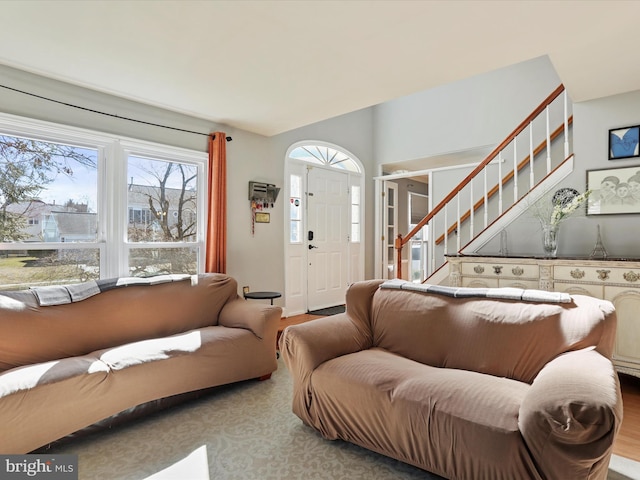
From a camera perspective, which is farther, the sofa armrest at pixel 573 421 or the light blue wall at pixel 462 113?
the light blue wall at pixel 462 113

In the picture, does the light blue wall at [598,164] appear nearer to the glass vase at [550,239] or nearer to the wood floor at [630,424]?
Answer: the glass vase at [550,239]

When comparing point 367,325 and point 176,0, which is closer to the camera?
point 176,0

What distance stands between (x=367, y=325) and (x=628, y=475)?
1450 millimetres

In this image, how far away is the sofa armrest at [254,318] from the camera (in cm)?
286

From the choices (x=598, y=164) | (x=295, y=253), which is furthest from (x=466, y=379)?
(x=295, y=253)

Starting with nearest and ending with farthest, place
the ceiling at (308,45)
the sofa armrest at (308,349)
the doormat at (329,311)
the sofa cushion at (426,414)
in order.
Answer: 1. the sofa cushion at (426,414)
2. the ceiling at (308,45)
3. the sofa armrest at (308,349)
4. the doormat at (329,311)

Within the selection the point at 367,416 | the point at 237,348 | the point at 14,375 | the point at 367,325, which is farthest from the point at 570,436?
the point at 14,375

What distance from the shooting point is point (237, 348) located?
2.69m

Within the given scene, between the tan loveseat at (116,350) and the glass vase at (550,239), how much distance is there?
7.99 feet

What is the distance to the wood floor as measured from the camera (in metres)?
1.94

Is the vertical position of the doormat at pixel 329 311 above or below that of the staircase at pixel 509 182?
below

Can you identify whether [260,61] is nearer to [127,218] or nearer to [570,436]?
[127,218]

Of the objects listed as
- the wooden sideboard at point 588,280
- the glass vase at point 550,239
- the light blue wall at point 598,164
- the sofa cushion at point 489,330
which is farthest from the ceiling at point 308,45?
the sofa cushion at point 489,330

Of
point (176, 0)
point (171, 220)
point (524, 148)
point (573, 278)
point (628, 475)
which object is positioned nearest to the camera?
point (628, 475)
